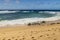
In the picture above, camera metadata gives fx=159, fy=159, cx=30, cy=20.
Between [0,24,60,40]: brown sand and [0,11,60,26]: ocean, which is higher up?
[0,24,60,40]: brown sand

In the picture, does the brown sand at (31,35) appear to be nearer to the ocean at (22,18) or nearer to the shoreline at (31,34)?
the shoreline at (31,34)

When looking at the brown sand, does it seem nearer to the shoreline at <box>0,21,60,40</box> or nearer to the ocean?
the shoreline at <box>0,21,60,40</box>

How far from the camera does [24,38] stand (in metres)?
7.04

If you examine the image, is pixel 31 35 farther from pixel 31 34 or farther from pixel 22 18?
pixel 22 18

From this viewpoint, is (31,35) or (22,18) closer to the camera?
(31,35)

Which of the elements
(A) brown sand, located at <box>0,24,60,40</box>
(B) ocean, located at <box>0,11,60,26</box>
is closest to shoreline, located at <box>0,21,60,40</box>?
(A) brown sand, located at <box>0,24,60,40</box>

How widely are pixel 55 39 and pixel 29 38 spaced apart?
114 cm

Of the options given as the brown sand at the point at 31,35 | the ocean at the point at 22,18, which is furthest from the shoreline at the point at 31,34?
the ocean at the point at 22,18

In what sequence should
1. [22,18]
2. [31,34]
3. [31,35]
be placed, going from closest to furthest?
[31,35] < [31,34] < [22,18]

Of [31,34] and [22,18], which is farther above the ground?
[31,34]

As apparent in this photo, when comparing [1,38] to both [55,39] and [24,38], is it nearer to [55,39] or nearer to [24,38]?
[24,38]

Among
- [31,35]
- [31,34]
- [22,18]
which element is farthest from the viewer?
[22,18]

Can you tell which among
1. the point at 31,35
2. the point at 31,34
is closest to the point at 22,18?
the point at 31,34

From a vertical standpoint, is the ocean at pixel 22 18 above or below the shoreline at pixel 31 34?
below
